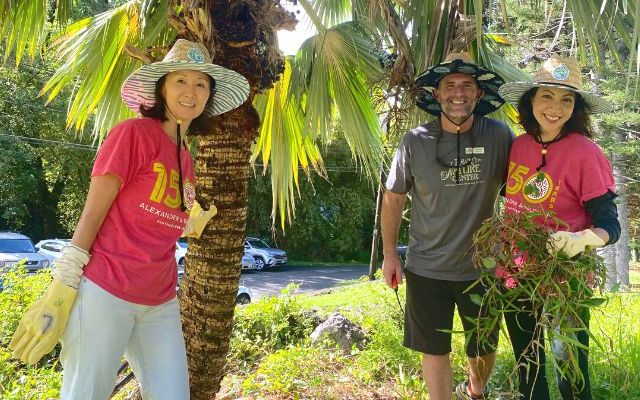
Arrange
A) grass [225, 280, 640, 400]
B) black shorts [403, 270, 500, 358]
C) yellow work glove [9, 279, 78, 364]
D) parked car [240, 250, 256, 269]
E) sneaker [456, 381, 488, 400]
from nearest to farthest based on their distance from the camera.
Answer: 1. yellow work glove [9, 279, 78, 364]
2. black shorts [403, 270, 500, 358]
3. sneaker [456, 381, 488, 400]
4. grass [225, 280, 640, 400]
5. parked car [240, 250, 256, 269]

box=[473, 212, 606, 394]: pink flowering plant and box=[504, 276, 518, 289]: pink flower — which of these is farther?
box=[504, 276, 518, 289]: pink flower

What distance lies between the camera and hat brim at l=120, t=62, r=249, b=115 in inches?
94.9

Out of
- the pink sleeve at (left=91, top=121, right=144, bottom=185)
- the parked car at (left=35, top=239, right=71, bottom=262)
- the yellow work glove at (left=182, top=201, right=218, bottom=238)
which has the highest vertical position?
the pink sleeve at (left=91, top=121, right=144, bottom=185)

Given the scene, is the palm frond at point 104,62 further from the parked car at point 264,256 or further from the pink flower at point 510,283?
the parked car at point 264,256

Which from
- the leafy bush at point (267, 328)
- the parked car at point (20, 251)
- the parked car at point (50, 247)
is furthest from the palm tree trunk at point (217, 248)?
the parked car at point (50, 247)

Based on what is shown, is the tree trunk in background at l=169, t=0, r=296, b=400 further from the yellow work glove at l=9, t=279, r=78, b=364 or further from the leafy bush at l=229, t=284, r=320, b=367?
the leafy bush at l=229, t=284, r=320, b=367

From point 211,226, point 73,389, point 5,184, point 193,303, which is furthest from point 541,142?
point 5,184

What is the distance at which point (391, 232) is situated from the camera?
3145 millimetres

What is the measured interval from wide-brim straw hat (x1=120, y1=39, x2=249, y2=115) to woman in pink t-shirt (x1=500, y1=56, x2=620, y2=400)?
134cm

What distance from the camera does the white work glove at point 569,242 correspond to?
2254 millimetres

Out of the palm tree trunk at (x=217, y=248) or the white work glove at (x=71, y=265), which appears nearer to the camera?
the white work glove at (x=71, y=265)

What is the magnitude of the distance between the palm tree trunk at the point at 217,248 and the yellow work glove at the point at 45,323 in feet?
3.53

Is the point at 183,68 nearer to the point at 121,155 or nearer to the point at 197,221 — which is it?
the point at 121,155

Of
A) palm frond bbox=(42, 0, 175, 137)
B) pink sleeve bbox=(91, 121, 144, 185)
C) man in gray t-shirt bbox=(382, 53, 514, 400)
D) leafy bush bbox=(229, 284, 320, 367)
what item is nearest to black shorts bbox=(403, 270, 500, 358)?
man in gray t-shirt bbox=(382, 53, 514, 400)
